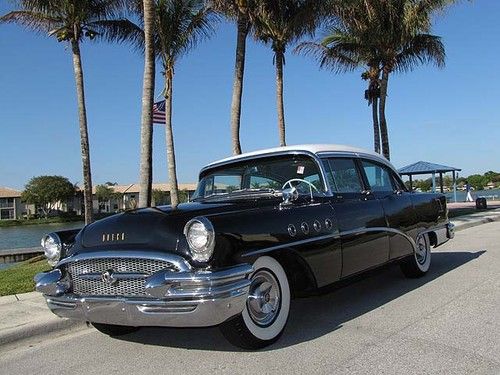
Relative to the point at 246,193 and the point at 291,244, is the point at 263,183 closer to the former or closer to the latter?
the point at 246,193

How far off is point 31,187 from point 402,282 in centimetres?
8379

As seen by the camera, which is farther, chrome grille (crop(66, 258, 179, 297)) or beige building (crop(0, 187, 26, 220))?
beige building (crop(0, 187, 26, 220))

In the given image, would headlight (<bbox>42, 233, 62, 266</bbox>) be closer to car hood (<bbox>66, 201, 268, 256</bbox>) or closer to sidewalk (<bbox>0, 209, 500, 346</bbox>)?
car hood (<bbox>66, 201, 268, 256</bbox>)

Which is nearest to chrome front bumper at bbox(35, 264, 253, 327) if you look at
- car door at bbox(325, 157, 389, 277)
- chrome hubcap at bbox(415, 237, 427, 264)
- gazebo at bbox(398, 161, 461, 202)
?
car door at bbox(325, 157, 389, 277)

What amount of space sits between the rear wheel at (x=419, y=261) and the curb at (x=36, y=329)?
4.18 metres

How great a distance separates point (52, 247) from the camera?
504 cm

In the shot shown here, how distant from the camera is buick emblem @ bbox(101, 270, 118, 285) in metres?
4.25

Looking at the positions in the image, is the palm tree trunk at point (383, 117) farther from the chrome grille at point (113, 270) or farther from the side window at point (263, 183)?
the chrome grille at point (113, 270)

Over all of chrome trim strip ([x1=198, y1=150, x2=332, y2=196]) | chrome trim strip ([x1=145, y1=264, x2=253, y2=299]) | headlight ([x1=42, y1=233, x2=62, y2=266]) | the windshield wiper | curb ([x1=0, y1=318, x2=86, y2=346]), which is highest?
chrome trim strip ([x1=198, y1=150, x2=332, y2=196])

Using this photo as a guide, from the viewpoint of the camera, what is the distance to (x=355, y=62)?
81.6ft

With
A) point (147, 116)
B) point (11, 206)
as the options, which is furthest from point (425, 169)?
point (11, 206)

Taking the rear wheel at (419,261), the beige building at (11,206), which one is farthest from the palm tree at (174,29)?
the beige building at (11,206)

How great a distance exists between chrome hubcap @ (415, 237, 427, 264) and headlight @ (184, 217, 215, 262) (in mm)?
4147

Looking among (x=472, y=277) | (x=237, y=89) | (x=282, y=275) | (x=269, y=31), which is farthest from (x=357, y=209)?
(x=269, y=31)
